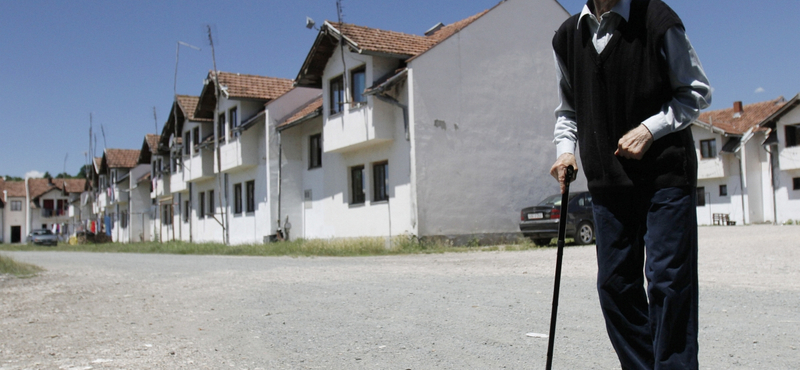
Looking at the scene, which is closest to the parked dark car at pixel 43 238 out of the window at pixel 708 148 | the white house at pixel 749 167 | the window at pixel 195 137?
the window at pixel 195 137

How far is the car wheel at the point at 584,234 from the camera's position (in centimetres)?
1795

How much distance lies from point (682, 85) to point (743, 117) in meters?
49.8

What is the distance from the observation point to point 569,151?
118 inches

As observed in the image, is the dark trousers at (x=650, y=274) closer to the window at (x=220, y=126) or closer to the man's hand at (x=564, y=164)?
the man's hand at (x=564, y=164)

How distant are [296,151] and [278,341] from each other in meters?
23.0

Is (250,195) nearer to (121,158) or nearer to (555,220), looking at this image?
(555,220)

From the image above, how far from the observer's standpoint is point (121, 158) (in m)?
59.1

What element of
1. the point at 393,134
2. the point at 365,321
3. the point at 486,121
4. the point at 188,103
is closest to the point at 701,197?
the point at 486,121

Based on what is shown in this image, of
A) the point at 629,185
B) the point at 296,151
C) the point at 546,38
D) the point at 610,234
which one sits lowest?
the point at 610,234

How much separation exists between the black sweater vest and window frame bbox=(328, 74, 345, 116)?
67.6 feet

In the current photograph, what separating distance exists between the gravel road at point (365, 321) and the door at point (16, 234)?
9870cm

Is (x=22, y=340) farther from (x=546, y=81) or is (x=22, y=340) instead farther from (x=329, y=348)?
(x=546, y=81)

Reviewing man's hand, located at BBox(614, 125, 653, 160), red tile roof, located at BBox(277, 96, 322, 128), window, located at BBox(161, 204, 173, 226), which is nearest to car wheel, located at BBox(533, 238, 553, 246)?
red tile roof, located at BBox(277, 96, 322, 128)

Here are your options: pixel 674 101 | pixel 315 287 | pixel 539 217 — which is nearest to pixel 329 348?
pixel 674 101
